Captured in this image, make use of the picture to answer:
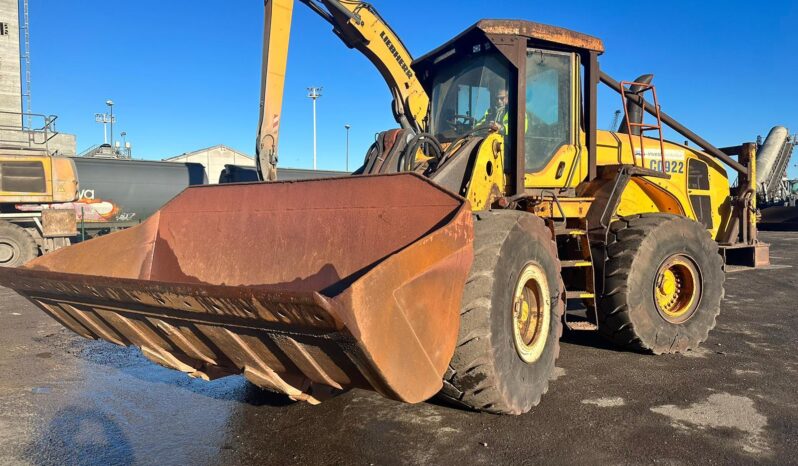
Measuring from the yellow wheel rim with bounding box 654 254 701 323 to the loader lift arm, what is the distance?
9.78 ft

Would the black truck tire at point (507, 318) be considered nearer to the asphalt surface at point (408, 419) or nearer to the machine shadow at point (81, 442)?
the asphalt surface at point (408, 419)

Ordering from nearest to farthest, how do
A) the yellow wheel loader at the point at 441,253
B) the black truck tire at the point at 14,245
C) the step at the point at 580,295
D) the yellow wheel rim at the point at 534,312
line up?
the yellow wheel loader at the point at 441,253
the yellow wheel rim at the point at 534,312
the step at the point at 580,295
the black truck tire at the point at 14,245

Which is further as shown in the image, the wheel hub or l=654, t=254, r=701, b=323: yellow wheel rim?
the wheel hub

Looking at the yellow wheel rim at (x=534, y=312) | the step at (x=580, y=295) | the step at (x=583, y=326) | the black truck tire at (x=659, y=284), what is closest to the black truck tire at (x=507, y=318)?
the yellow wheel rim at (x=534, y=312)

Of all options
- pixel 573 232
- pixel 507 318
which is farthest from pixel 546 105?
pixel 507 318

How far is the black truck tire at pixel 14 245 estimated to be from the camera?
13.2 metres

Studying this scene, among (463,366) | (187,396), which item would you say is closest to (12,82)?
(187,396)

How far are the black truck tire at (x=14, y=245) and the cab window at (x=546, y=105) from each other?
1241cm

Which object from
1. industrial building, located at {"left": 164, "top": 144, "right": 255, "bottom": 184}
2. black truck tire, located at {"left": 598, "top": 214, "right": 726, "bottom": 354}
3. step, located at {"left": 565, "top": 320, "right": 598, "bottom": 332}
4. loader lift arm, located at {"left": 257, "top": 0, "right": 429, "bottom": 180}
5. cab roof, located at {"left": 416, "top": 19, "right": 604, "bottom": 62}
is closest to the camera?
step, located at {"left": 565, "top": 320, "right": 598, "bottom": 332}

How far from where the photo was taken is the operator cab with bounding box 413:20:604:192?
507cm

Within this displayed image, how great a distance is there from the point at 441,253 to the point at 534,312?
136 centimetres

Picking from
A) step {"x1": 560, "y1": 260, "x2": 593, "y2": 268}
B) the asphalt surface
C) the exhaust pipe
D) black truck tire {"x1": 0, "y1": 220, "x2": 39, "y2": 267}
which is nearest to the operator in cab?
step {"x1": 560, "y1": 260, "x2": 593, "y2": 268}

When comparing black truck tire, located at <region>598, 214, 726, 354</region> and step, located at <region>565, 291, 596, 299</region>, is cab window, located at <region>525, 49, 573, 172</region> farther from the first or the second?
step, located at <region>565, 291, 596, 299</region>

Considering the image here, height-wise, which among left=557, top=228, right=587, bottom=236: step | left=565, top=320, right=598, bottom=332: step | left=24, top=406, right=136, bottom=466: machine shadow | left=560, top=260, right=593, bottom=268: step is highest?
left=557, top=228, right=587, bottom=236: step
